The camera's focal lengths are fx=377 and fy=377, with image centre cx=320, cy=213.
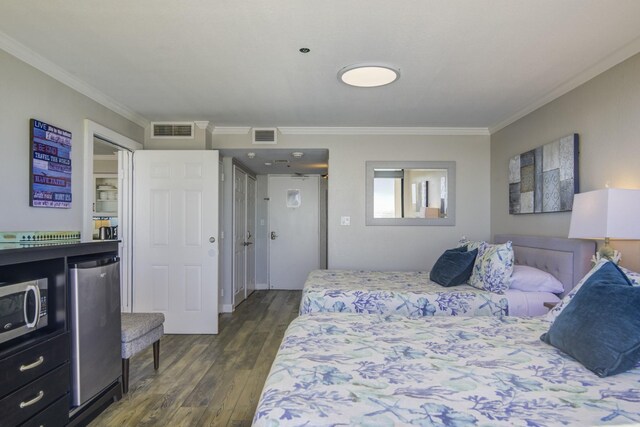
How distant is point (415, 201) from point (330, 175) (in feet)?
3.52

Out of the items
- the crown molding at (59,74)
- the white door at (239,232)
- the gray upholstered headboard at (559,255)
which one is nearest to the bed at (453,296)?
the gray upholstered headboard at (559,255)

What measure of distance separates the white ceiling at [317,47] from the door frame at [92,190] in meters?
0.31

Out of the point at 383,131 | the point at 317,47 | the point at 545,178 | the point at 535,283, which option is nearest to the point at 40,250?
the point at 317,47

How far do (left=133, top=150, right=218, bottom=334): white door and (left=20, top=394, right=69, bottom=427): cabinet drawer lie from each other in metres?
2.05

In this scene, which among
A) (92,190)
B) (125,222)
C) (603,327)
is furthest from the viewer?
(125,222)

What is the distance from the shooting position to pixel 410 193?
454 centimetres

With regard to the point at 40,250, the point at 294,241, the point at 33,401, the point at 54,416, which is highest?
the point at 40,250

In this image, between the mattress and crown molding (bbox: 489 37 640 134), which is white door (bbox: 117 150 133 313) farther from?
crown molding (bbox: 489 37 640 134)

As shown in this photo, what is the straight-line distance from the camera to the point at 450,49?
7.95 ft

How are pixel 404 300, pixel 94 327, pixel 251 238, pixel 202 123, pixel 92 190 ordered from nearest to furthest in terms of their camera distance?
1. pixel 94 327
2. pixel 404 300
3. pixel 92 190
4. pixel 202 123
5. pixel 251 238

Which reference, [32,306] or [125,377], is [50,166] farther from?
[125,377]

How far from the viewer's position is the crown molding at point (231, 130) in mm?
4473

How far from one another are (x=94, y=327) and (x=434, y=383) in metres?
2.04

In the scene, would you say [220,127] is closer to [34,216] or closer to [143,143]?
[143,143]
